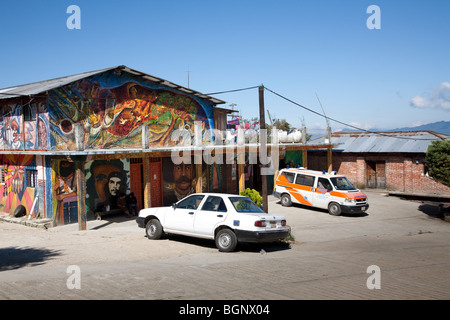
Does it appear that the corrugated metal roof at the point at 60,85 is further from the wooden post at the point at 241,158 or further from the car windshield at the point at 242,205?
the car windshield at the point at 242,205

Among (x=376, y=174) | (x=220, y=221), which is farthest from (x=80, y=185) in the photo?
(x=376, y=174)

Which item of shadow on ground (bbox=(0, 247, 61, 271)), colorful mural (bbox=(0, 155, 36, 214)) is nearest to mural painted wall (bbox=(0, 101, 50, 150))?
colorful mural (bbox=(0, 155, 36, 214))

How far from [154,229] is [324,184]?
9.74m

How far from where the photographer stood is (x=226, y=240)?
35.2 feet

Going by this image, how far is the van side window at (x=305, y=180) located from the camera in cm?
1961

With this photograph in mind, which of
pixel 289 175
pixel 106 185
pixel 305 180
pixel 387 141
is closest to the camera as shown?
pixel 106 185

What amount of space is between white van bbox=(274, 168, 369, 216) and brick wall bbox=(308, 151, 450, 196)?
850 centimetres

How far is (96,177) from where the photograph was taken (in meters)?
16.6

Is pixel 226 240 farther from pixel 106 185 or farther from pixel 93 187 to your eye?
pixel 106 185

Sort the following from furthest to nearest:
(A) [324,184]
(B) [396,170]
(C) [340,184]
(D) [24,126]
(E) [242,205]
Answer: (B) [396,170] < (A) [324,184] < (C) [340,184] < (D) [24,126] < (E) [242,205]

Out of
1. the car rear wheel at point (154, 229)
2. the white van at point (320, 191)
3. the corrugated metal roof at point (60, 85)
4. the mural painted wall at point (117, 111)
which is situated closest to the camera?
the car rear wheel at point (154, 229)

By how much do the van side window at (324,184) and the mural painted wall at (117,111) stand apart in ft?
25.7

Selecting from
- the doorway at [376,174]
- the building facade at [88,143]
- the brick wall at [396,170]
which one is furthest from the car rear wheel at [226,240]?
the doorway at [376,174]

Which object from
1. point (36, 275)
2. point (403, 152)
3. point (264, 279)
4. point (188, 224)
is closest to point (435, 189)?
point (403, 152)
